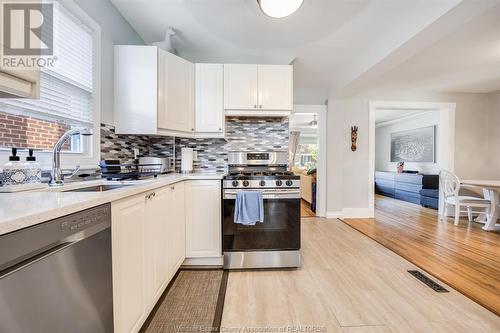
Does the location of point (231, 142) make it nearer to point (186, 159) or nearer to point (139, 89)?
point (186, 159)

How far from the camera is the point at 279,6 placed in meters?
1.73

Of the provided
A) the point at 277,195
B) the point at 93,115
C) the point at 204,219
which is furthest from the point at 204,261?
the point at 93,115

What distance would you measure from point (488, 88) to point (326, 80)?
3.04 metres

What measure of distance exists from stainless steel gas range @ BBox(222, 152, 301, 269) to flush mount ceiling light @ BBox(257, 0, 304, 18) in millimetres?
1412

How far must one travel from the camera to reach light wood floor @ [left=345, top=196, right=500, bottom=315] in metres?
1.90

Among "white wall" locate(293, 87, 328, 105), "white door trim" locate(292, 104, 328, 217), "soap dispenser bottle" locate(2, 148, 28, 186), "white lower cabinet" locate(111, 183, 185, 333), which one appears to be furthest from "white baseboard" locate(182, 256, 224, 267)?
"white wall" locate(293, 87, 328, 105)

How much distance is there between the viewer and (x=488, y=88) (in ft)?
13.0

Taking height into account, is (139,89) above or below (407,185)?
above

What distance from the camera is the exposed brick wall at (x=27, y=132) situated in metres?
1.24

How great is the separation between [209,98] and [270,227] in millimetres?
1589

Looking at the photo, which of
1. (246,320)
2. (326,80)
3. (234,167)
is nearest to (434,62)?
(326,80)

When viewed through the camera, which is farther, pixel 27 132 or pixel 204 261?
pixel 204 261

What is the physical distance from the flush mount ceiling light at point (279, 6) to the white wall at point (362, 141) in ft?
8.10

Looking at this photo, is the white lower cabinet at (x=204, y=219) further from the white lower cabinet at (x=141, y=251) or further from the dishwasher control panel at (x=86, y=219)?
the dishwasher control panel at (x=86, y=219)
